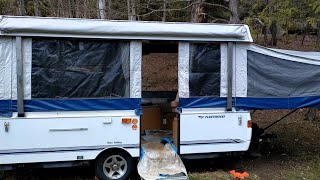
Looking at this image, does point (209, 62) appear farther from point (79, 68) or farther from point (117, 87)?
point (79, 68)

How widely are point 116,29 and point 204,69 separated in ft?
5.81

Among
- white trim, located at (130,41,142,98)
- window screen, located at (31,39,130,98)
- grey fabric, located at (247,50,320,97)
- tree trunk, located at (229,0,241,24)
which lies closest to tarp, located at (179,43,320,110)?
grey fabric, located at (247,50,320,97)

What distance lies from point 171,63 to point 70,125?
44.0ft

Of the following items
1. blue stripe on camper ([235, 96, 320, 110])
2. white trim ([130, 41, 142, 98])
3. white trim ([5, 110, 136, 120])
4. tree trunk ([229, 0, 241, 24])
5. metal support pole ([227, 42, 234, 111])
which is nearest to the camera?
white trim ([5, 110, 136, 120])

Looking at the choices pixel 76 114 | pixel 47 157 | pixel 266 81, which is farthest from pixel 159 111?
pixel 47 157

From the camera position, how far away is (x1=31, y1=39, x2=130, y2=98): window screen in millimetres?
6297

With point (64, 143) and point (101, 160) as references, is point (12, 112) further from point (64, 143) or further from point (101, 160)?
point (101, 160)

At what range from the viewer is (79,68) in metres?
6.52

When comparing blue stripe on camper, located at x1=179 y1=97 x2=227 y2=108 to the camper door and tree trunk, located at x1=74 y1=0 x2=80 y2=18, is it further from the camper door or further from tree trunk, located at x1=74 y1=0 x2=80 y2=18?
tree trunk, located at x1=74 y1=0 x2=80 y2=18

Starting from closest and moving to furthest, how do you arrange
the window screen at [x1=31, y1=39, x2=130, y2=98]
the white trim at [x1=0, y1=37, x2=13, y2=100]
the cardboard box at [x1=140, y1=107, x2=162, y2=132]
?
the white trim at [x1=0, y1=37, x2=13, y2=100] → the window screen at [x1=31, y1=39, x2=130, y2=98] → the cardboard box at [x1=140, y1=107, x2=162, y2=132]

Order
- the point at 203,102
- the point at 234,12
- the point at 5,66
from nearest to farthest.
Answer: the point at 5,66
the point at 203,102
the point at 234,12

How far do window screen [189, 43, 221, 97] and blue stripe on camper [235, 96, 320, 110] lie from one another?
1.75ft

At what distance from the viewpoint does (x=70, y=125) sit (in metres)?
6.33

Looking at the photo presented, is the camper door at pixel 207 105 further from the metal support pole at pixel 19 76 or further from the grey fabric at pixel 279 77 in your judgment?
the metal support pole at pixel 19 76
